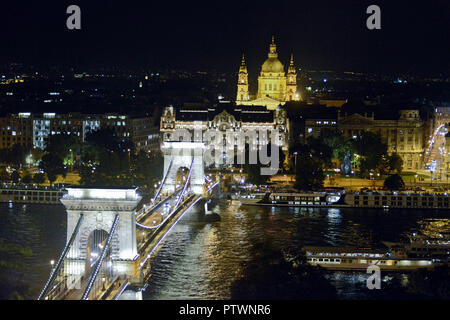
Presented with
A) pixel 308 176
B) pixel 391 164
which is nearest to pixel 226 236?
pixel 308 176

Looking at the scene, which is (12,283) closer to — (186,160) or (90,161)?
(186,160)

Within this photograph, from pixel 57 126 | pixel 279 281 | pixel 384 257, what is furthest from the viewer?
pixel 57 126

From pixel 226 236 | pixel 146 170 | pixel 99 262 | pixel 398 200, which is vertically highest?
pixel 146 170

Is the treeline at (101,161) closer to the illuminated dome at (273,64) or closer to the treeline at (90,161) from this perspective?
the treeline at (90,161)

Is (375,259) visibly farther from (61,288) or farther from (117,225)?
(61,288)

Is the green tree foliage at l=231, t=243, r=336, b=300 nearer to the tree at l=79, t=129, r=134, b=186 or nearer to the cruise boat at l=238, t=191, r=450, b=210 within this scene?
the cruise boat at l=238, t=191, r=450, b=210

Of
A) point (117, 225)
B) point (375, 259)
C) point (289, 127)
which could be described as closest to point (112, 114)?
point (289, 127)

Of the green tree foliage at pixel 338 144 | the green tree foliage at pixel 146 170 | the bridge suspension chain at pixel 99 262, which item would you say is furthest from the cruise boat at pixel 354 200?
the bridge suspension chain at pixel 99 262
